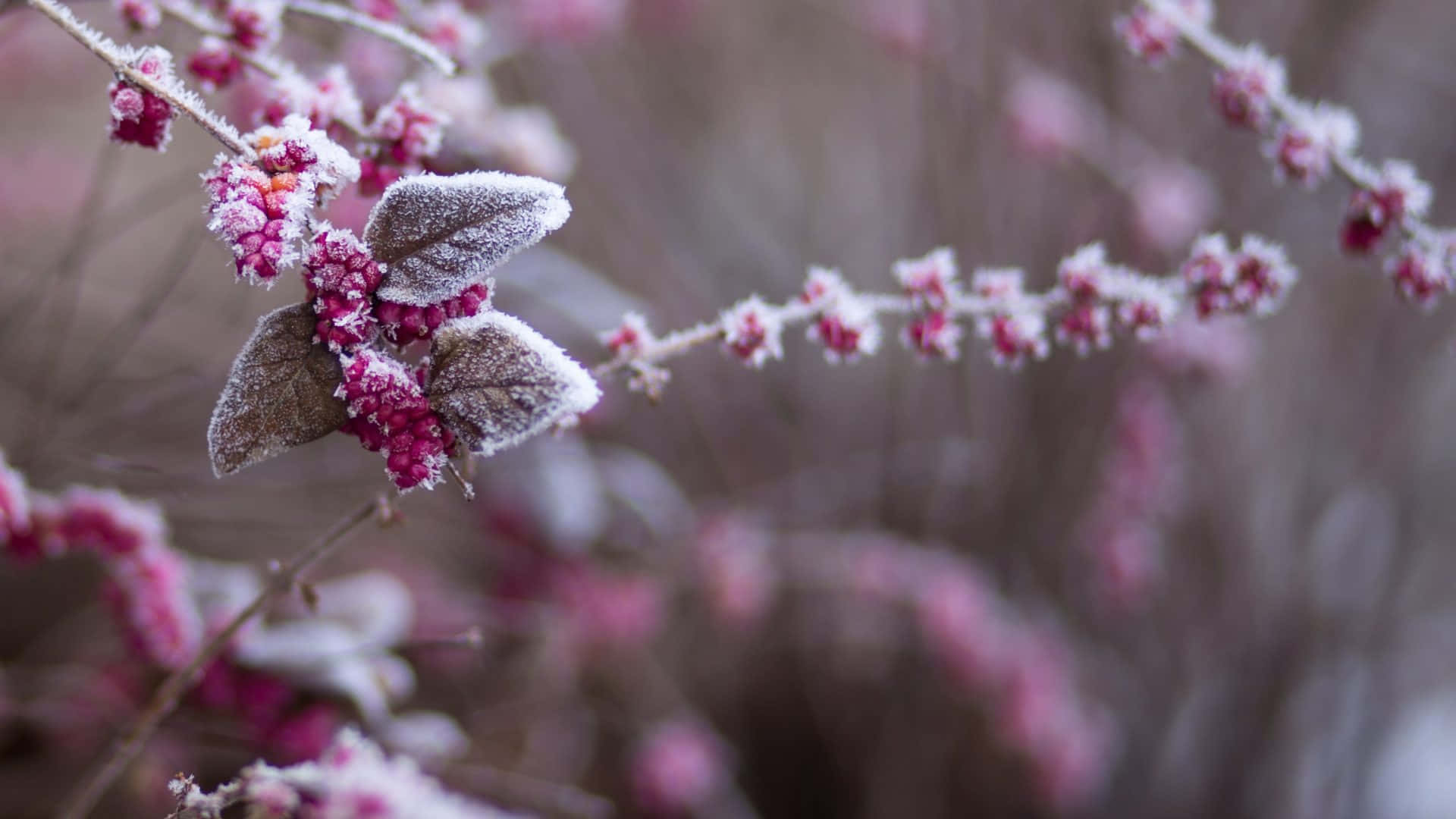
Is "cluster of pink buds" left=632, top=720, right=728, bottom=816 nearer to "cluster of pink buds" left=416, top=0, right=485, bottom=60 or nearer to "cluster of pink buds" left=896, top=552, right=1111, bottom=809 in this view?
"cluster of pink buds" left=896, top=552, right=1111, bottom=809

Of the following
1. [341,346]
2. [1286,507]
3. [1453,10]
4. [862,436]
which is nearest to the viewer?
[341,346]

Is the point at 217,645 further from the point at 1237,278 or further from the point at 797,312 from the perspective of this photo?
the point at 1237,278

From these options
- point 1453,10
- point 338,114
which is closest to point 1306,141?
point 338,114

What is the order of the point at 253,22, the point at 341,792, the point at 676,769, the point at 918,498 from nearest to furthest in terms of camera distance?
1. the point at 341,792
2. the point at 253,22
3. the point at 676,769
4. the point at 918,498

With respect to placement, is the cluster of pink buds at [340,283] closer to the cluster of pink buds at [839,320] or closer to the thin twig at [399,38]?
the thin twig at [399,38]

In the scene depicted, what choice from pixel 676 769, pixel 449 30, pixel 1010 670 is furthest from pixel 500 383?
pixel 1010 670

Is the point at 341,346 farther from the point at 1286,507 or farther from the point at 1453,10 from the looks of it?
the point at 1453,10
